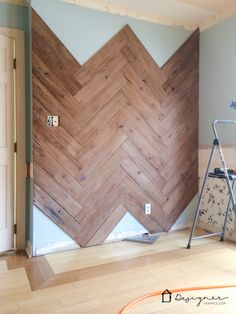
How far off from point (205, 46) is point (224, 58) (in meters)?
0.38

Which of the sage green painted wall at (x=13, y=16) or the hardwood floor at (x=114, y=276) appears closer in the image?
the hardwood floor at (x=114, y=276)

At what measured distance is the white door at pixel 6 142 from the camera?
111 inches

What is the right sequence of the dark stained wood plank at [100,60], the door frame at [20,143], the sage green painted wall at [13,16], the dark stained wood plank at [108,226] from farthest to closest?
the dark stained wood plank at [108,226] → the dark stained wood plank at [100,60] → the door frame at [20,143] → the sage green painted wall at [13,16]

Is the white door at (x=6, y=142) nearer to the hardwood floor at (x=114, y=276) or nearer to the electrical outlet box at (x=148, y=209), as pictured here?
the hardwood floor at (x=114, y=276)

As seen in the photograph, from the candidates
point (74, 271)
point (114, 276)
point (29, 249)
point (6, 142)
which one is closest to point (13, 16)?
point (6, 142)

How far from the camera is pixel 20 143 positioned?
2.93m

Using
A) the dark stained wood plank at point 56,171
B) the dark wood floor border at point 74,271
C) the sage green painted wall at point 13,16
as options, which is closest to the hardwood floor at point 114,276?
the dark wood floor border at point 74,271

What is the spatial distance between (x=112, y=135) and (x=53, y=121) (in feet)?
2.26

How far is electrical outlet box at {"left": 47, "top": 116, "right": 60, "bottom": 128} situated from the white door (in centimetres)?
40

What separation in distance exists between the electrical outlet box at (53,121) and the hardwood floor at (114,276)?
4.41 ft

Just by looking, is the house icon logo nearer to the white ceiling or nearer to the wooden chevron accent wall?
the wooden chevron accent wall

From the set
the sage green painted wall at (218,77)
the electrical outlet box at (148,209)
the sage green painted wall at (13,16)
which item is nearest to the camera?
the sage green painted wall at (13,16)

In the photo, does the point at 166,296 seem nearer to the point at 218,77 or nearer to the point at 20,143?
the point at 20,143

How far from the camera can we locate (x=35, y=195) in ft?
9.18
